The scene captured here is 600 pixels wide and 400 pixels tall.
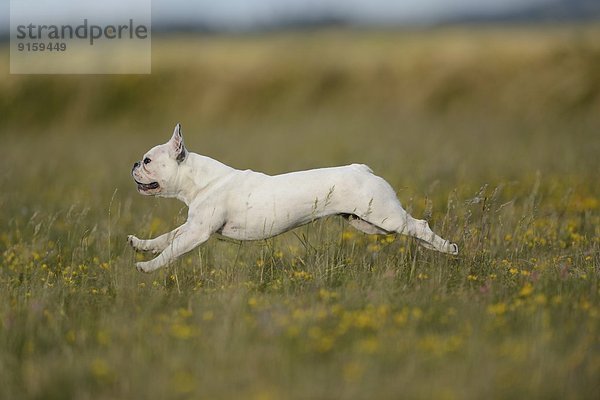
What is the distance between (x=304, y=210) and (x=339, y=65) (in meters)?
21.3

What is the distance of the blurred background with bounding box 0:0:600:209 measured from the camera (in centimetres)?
1536

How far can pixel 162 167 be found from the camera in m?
6.75

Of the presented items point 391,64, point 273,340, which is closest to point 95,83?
point 391,64

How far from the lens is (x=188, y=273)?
6.96 metres

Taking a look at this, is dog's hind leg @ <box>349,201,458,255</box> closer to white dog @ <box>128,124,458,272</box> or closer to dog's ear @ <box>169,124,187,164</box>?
white dog @ <box>128,124,458,272</box>

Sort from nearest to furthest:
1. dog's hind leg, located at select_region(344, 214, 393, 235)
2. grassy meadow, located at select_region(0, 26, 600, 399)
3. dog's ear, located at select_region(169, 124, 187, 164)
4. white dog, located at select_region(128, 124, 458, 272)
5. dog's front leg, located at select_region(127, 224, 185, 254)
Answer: grassy meadow, located at select_region(0, 26, 600, 399) < white dog, located at select_region(128, 124, 458, 272) < dog's ear, located at select_region(169, 124, 187, 164) < dog's front leg, located at select_region(127, 224, 185, 254) < dog's hind leg, located at select_region(344, 214, 393, 235)

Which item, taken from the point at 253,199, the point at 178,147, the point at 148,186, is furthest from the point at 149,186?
the point at 253,199

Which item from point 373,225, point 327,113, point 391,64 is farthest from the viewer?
point 391,64

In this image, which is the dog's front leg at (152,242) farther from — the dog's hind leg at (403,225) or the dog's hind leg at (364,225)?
the dog's hind leg at (403,225)

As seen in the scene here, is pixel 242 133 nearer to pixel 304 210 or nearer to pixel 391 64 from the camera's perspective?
pixel 391 64

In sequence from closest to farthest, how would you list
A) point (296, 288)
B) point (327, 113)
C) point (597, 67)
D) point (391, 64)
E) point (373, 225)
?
1. point (296, 288)
2. point (373, 225)
3. point (597, 67)
4. point (327, 113)
5. point (391, 64)

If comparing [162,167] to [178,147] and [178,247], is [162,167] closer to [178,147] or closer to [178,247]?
[178,147]

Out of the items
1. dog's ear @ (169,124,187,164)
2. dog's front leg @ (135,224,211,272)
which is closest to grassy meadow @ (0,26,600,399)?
dog's front leg @ (135,224,211,272)

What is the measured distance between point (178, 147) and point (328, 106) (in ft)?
63.5
